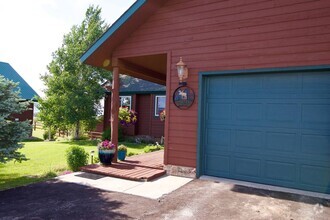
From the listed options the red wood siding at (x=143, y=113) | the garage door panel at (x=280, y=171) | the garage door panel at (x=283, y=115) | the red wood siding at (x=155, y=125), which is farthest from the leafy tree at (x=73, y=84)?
the garage door panel at (x=280, y=171)

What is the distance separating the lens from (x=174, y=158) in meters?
6.05

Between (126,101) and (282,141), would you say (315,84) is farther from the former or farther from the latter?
(126,101)

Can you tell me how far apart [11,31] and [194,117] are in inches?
472

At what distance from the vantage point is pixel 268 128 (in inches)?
205

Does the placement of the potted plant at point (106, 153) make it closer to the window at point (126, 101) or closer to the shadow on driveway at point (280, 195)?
the shadow on driveway at point (280, 195)

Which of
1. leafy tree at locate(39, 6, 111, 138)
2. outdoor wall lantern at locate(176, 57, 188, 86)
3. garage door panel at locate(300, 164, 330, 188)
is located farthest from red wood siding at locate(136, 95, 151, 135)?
garage door panel at locate(300, 164, 330, 188)

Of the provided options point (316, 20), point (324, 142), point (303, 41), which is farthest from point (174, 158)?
point (316, 20)

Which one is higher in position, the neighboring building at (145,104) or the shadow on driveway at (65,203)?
the neighboring building at (145,104)

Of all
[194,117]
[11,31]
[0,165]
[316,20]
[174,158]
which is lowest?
[0,165]

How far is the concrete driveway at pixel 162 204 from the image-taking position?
3.59 m

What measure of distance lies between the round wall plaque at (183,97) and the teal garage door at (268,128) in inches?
10.6

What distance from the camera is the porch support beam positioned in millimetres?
7259

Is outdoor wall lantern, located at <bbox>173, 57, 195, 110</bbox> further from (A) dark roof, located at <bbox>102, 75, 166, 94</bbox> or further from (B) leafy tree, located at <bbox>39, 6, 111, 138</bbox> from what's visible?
(B) leafy tree, located at <bbox>39, 6, 111, 138</bbox>

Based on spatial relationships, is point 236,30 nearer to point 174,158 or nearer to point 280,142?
point 280,142
